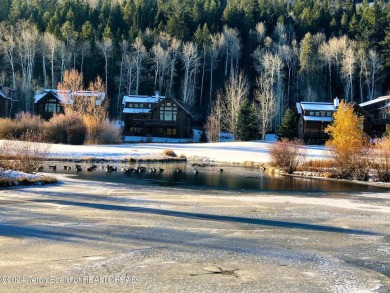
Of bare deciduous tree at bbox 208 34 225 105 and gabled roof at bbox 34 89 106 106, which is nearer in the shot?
Answer: gabled roof at bbox 34 89 106 106

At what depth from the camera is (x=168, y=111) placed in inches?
2982

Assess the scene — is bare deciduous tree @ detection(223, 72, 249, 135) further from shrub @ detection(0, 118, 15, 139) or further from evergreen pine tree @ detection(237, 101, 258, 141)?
shrub @ detection(0, 118, 15, 139)

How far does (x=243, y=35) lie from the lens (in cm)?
10300

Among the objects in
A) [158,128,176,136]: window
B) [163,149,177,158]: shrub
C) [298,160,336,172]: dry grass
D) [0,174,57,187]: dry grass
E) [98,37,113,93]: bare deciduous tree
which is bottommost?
[0,174,57,187]: dry grass

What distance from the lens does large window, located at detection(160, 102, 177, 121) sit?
75.6 m

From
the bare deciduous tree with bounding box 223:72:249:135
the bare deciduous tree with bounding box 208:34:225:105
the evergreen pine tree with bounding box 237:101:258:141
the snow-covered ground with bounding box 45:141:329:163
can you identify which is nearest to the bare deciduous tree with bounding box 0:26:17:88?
the snow-covered ground with bounding box 45:141:329:163

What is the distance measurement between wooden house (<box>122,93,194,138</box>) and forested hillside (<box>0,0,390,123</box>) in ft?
23.1

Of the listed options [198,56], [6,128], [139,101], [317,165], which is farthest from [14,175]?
[198,56]

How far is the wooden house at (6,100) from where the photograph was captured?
73.6 meters

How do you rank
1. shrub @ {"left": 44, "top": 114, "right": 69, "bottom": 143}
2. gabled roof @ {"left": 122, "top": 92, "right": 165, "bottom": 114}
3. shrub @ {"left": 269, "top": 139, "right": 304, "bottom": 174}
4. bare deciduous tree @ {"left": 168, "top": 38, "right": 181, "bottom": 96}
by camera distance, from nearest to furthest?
shrub @ {"left": 269, "top": 139, "right": 304, "bottom": 174} < shrub @ {"left": 44, "top": 114, "right": 69, "bottom": 143} < gabled roof @ {"left": 122, "top": 92, "right": 165, "bottom": 114} < bare deciduous tree @ {"left": 168, "top": 38, "right": 181, "bottom": 96}

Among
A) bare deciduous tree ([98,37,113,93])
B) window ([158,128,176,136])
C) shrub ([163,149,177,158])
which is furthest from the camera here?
bare deciduous tree ([98,37,113,93])

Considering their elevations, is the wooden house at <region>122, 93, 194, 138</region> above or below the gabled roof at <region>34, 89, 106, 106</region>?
below

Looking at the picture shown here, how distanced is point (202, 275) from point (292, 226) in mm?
6692

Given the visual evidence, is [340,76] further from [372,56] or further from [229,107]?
[229,107]
